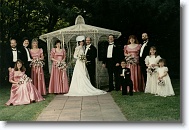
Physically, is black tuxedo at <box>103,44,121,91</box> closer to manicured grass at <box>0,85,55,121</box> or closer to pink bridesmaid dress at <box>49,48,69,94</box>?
pink bridesmaid dress at <box>49,48,69,94</box>

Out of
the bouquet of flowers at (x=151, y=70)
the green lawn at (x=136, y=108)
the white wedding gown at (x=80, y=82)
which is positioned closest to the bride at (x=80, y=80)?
the white wedding gown at (x=80, y=82)

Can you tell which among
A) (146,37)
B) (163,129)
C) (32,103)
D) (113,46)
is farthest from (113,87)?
(163,129)

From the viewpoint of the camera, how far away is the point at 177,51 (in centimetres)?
569

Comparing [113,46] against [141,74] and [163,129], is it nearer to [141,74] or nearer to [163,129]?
[141,74]

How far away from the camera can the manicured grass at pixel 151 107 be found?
5.30m

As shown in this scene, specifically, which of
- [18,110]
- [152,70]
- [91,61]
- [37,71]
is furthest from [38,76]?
[152,70]

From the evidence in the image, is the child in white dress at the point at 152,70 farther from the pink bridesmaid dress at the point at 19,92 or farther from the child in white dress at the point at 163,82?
the pink bridesmaid dress at the point at 19,92

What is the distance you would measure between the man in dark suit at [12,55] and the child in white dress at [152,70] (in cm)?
237

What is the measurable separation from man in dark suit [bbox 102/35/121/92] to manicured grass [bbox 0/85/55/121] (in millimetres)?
1465

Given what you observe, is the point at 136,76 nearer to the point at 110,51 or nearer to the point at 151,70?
the point at 151,70

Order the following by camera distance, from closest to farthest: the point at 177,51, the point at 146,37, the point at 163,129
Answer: the point at 163,129 < the point at 177,51 < the point at 146,37

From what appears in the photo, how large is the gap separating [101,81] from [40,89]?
1.29m

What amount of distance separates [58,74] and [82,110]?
196cm

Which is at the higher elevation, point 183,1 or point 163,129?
point 183,1
